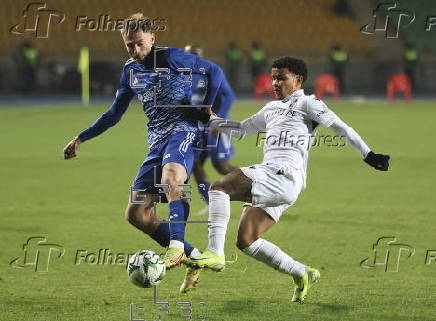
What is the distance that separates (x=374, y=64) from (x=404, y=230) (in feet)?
89.7

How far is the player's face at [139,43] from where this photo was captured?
6480 millimetres

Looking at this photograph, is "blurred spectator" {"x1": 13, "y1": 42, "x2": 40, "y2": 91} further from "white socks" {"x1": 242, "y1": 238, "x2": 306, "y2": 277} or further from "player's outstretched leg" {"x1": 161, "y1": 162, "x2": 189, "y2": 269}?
"white socks" {"x1": 242, "y1": 238, "x2": 306, "y2": 277}

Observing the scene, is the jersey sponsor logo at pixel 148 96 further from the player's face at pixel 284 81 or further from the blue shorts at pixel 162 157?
the player's face at pixel 284 81

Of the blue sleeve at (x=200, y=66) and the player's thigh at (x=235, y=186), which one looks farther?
the blue sleeve at (x=200, y=66)

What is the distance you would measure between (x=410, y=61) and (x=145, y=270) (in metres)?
30.7

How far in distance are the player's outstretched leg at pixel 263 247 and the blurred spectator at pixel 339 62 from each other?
28796mm

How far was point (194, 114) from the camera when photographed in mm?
6852

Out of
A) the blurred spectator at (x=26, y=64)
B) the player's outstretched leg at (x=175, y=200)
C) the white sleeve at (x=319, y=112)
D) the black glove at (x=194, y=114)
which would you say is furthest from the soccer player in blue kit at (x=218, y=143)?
the blurred spectator at (x=26, y=64)

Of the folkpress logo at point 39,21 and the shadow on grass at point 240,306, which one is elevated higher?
the folkpress logo at point 39,21

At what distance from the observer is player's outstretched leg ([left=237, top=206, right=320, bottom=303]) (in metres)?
6.29

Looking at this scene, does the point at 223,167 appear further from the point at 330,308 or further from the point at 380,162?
the point at 380,162

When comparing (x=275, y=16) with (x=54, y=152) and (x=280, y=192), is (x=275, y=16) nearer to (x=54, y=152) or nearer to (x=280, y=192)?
(x=54, y=152)

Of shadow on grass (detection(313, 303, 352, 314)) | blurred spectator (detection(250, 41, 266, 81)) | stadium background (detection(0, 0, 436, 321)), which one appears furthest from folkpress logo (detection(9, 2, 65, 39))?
shadow on grass (detection(313, 303, 352, 314))

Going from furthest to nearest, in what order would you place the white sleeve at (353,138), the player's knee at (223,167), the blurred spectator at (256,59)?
the blurred spectator at (256,59) → the player's knee at (223,167) → the white sleeve at (353,138)
